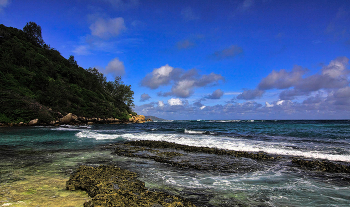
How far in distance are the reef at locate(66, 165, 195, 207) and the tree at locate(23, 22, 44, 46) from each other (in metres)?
103

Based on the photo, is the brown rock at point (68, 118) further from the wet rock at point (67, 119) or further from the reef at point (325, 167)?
the reef at point (325, 167)

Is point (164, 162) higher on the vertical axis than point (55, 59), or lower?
lower

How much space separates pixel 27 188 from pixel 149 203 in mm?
3854

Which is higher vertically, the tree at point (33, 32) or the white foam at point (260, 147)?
the tree at point (33, 32)

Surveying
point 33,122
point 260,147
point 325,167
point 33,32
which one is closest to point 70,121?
point 33,122

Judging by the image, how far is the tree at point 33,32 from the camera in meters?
82.0

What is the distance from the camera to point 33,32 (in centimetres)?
8419

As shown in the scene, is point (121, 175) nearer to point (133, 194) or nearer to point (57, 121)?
point (133, 194)

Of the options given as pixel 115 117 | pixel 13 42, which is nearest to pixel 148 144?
pixel 115 117

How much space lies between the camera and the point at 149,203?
404cm

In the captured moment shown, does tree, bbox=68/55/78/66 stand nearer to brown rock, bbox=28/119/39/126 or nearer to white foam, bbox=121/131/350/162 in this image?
brown rock, bbox=28/119/39/126

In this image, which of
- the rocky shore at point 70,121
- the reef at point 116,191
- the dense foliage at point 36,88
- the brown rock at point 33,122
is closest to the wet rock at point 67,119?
the rocky shore at point 70,121

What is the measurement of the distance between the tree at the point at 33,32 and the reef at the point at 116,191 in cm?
10261

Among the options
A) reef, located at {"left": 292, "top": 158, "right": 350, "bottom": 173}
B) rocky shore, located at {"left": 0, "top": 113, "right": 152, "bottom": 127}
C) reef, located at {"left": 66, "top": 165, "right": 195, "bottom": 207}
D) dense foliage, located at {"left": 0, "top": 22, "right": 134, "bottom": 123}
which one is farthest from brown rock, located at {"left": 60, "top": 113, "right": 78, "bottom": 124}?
reef, located at {"left": 292, "top": 158, "right": 350, "bottom": 173}
